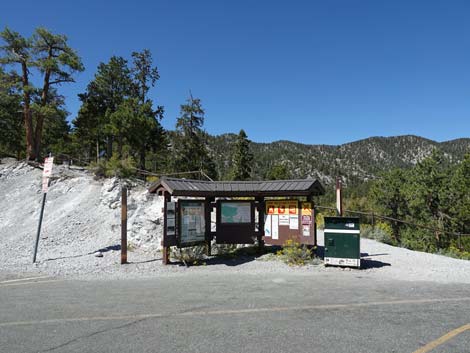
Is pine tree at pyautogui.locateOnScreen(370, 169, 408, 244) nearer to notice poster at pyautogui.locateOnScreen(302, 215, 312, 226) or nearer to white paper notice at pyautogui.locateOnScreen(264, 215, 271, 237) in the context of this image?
notice poster at pyautogui.locateOnScreen(302, 215, 312, 226)

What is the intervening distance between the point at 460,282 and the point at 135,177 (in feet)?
53.1

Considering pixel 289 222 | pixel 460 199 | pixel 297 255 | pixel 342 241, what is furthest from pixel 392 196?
pixel 342 241

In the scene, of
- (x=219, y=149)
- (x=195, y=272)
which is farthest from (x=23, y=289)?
(x=219, y=149)

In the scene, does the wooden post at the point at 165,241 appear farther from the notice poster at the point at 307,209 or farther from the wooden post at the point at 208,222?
the notice poster at the point at 307,209

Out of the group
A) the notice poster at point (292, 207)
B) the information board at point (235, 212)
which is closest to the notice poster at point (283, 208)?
the notice poster at point (292, 207)

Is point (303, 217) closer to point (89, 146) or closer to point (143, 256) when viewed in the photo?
point (143, 256)

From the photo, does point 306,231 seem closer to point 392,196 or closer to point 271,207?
point 271,207

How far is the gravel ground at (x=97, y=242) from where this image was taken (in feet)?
33.4

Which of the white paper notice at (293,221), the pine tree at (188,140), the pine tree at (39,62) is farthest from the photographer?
the pine tree at (188,140)

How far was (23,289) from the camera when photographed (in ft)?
26.2

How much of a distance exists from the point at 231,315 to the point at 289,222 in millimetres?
6602

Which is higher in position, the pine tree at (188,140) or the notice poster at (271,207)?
the pine tree at (188,140)

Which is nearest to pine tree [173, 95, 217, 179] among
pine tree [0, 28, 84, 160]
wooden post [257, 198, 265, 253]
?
pine tree [0, 28, 84, 160]

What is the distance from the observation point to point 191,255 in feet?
37.8
